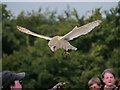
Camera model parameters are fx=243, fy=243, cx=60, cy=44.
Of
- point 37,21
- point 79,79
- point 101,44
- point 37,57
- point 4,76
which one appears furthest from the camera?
point 37,21

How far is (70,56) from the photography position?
25.8ft

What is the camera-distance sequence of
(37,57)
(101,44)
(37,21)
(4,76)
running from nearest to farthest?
(4,76), (101,44), (37,57), (37,21)

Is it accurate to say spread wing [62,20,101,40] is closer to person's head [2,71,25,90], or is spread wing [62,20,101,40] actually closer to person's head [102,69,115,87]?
person's head [102,69,115,87]

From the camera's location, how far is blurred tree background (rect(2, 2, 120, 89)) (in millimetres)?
7668

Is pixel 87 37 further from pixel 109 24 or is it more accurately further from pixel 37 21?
pixel 37 21

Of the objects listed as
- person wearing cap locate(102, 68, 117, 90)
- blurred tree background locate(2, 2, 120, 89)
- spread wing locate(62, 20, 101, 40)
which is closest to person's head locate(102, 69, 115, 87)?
person wearing cap locate(102, 68, 117, 90)

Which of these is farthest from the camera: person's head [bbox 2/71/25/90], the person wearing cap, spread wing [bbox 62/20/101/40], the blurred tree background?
the blurred tree background

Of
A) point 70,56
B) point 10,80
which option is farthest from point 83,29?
point 70,56

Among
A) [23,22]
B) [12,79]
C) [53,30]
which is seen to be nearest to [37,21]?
[23,22]

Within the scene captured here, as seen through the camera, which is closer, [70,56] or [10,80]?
[10,80]

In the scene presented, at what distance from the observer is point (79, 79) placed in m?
7.50

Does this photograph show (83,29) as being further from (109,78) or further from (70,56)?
(70,56)

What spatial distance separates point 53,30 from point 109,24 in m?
2.23

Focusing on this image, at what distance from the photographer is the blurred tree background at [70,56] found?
25.2 feet
